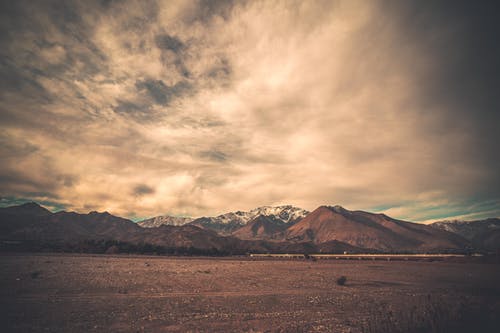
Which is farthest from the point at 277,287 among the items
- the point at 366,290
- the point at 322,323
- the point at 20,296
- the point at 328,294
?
the point at 20,296

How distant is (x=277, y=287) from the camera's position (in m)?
28.3

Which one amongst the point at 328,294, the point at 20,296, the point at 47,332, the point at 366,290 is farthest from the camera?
the point at 366,290

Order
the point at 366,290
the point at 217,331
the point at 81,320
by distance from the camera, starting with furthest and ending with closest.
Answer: the point at 366,290
the point at 81,320
the point at 217,331

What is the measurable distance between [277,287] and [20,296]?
22.5m

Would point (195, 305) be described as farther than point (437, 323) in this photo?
Yes

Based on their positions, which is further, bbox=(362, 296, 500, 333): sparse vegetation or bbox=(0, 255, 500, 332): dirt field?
bbox=(0, 255, 500, 332): dirt field

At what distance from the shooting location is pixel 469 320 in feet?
47.7

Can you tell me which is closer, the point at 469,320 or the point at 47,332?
the point at 47,332

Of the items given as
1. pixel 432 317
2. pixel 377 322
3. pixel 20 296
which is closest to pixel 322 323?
pixel 377 322

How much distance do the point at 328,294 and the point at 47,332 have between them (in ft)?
70.0

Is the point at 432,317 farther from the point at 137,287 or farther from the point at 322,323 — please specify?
the point at 137,287

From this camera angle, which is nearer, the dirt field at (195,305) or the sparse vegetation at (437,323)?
the sparse vegetation at (437,323)

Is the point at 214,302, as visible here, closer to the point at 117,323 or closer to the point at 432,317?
the point at 117,323

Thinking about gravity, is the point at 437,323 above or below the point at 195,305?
above
